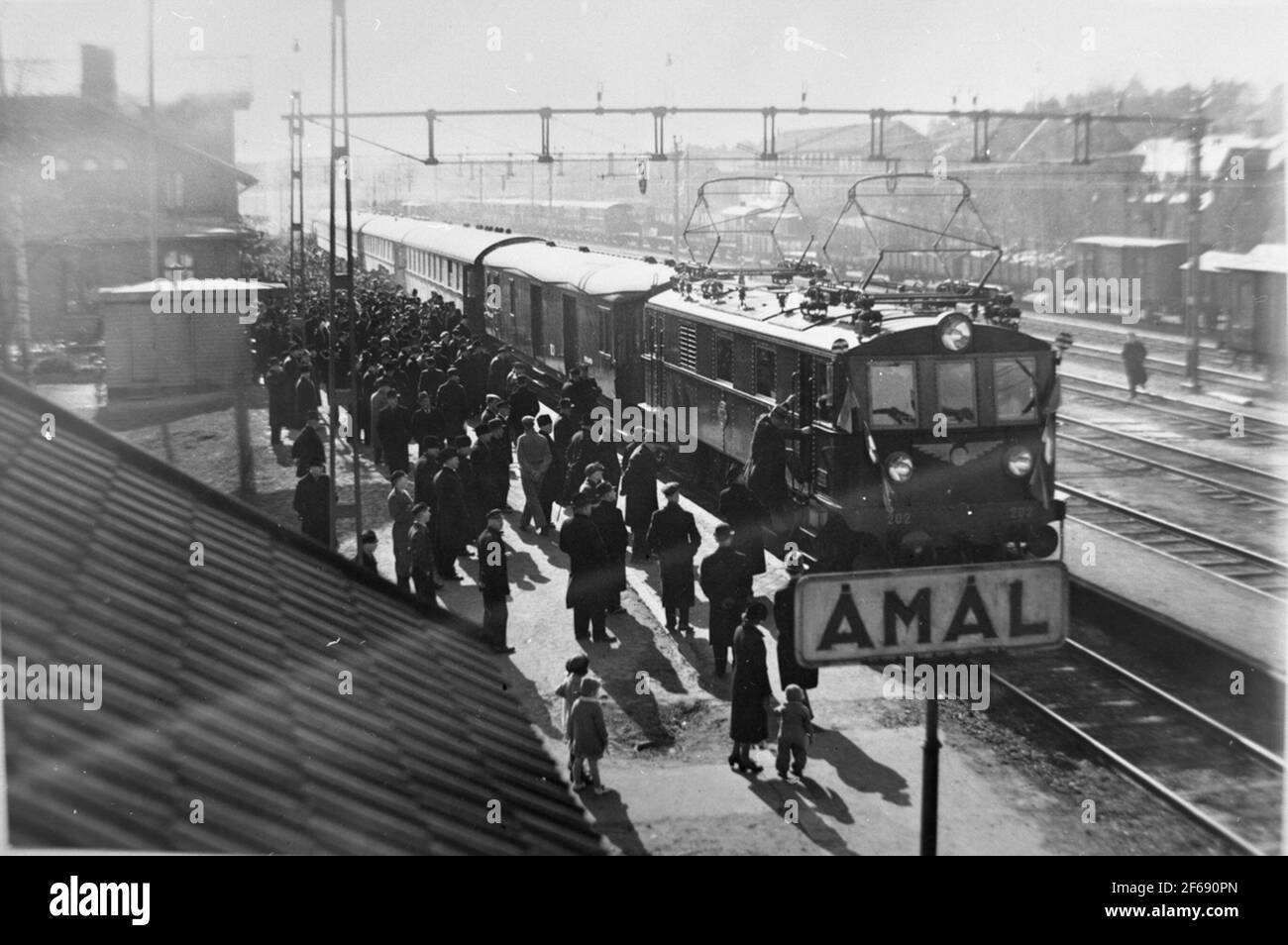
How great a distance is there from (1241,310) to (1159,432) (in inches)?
389

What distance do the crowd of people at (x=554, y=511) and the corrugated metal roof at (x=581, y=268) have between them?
2077mm

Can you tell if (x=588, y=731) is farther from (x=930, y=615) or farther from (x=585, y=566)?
(x=930, y=615)

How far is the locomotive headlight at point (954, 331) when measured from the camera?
12445mm

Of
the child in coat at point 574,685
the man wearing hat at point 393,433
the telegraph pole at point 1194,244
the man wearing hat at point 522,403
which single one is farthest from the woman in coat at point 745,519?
the telegraph pole at point 1194,244

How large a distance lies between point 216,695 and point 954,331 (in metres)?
9.91

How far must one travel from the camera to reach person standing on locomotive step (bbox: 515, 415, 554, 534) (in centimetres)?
1552

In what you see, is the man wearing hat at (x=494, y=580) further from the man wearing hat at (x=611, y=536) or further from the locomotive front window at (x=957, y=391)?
the locomotive front window at (x=957, y=391)

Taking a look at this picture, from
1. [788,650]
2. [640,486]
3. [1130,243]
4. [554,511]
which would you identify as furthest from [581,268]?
[1130,243]

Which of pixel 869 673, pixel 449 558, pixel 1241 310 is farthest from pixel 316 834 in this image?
pixel 1241 310

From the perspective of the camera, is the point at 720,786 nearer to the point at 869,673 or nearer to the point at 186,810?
the point at 869,673

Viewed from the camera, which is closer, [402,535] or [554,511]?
[402,535]

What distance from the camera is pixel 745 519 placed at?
42.2ft

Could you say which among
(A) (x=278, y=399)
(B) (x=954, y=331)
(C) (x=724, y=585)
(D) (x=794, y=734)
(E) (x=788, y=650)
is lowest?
(D) (x=794, y=734)

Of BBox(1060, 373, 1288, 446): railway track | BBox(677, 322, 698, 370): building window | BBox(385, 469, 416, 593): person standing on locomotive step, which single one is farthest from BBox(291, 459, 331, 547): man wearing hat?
BBox(1060, 373, 1288, 446): railway track
